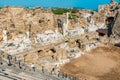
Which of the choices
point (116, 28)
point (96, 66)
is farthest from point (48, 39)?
point (116, 28)

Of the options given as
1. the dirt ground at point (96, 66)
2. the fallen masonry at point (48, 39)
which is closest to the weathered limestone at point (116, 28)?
the fallen masonry at point (48, 39)

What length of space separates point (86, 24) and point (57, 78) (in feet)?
61.7

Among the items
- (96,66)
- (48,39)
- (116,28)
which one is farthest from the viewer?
(116,28)

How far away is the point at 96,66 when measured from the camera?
2420 centimetres

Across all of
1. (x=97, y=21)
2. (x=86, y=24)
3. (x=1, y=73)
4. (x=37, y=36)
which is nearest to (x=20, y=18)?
(x=37, y=36)

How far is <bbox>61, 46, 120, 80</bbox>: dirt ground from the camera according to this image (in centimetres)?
2233

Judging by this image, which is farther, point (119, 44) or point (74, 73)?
point (119, 44)

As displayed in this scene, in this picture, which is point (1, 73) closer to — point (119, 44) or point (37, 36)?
point (37, 36)

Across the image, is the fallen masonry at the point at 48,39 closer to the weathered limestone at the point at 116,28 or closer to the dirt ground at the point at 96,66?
the weathered limestone at the point at 116,28

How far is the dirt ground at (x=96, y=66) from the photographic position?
22328 mm

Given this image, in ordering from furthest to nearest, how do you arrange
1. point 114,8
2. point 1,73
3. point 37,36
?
1. point 114,8
2. point 37,36
3. point 1,73

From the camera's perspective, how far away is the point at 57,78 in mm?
17750

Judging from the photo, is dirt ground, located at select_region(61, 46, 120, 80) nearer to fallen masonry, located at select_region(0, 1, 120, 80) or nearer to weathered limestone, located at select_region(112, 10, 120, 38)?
fallen masonry, located at select_region(0, 1, 120, 80)

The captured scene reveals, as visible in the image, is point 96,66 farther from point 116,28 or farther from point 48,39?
point 116,28
